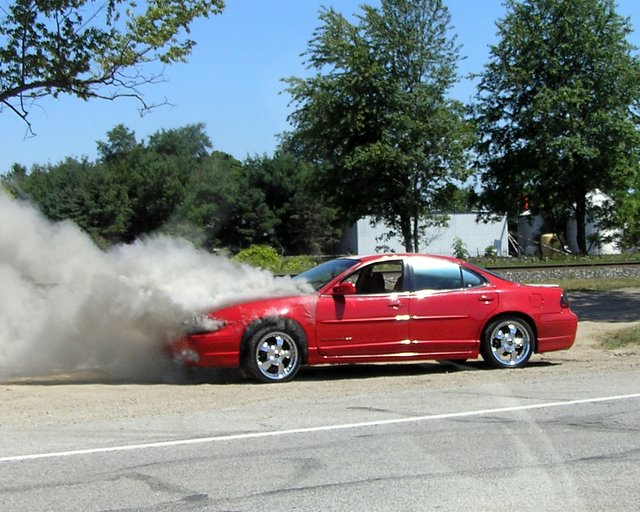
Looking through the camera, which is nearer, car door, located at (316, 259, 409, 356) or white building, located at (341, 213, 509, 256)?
car door, located at (316, 259, 409, 356)

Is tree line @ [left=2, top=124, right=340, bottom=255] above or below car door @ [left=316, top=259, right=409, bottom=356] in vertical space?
above

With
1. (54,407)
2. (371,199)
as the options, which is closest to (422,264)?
(54,407)

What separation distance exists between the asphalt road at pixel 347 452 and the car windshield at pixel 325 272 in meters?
1.53

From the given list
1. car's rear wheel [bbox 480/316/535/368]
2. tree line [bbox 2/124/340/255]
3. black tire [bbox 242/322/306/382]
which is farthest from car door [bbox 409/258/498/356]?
tree line [bbox 2/124/340/255]

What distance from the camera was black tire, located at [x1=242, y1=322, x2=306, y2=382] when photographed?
10328mm

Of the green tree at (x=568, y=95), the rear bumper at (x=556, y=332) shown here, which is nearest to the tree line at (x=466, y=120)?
the green tree at (x=568, y=95)

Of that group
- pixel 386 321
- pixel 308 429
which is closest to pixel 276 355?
pixel 386 321

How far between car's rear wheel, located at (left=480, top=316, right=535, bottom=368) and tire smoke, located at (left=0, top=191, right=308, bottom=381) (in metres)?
2.69

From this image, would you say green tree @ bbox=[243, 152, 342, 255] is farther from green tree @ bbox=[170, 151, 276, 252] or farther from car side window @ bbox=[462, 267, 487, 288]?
car side window @ bbox=[462, 267, 487, 288]

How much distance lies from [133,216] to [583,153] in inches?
1381

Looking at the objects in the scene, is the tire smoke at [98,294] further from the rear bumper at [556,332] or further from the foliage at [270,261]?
the foliage at [270,261]

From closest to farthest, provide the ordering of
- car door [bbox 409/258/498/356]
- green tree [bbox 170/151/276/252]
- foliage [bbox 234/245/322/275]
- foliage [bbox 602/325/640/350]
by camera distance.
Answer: car door [bbox 409/258/498/356] → foliage [bbox 602/325/640/350] → foliage [bbox 234/245/322/275] → green tree [bbox 170/151/276/252]

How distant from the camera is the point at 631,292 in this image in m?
25.5

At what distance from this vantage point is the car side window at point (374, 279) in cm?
1116
